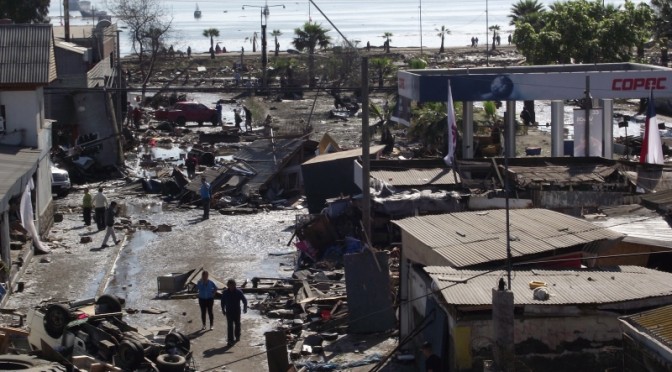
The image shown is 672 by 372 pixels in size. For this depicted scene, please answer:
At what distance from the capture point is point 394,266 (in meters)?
20.4

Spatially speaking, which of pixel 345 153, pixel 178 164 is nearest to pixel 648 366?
pixel 345 153

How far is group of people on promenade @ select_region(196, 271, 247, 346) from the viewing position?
670 inches

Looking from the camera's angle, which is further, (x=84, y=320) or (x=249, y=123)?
(x=249, y=123)

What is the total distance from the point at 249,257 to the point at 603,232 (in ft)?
32.6

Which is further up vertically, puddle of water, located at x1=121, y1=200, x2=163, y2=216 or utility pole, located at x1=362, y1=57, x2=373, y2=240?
utility pole, located at x1=362, y1=57, x2=373, y2=240

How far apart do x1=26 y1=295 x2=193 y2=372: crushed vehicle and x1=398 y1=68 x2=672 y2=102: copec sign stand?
1410 centimetres

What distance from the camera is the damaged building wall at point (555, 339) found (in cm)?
1305

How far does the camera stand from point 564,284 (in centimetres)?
1385

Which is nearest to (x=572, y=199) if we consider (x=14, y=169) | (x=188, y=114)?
(x=14, y=169)

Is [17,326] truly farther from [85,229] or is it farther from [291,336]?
[85,229]

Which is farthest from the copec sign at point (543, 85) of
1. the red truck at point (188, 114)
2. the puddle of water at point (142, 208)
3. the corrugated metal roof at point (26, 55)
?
the red truck at point (188, 114)

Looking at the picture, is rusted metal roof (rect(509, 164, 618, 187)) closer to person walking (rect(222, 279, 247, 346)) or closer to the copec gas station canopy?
the copec gas station canopy

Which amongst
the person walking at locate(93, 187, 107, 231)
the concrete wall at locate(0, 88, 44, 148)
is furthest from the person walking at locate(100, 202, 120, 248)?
the concrete wall at locate(0, 88, 44, 148)

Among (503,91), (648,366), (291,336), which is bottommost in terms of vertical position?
(291,336)
